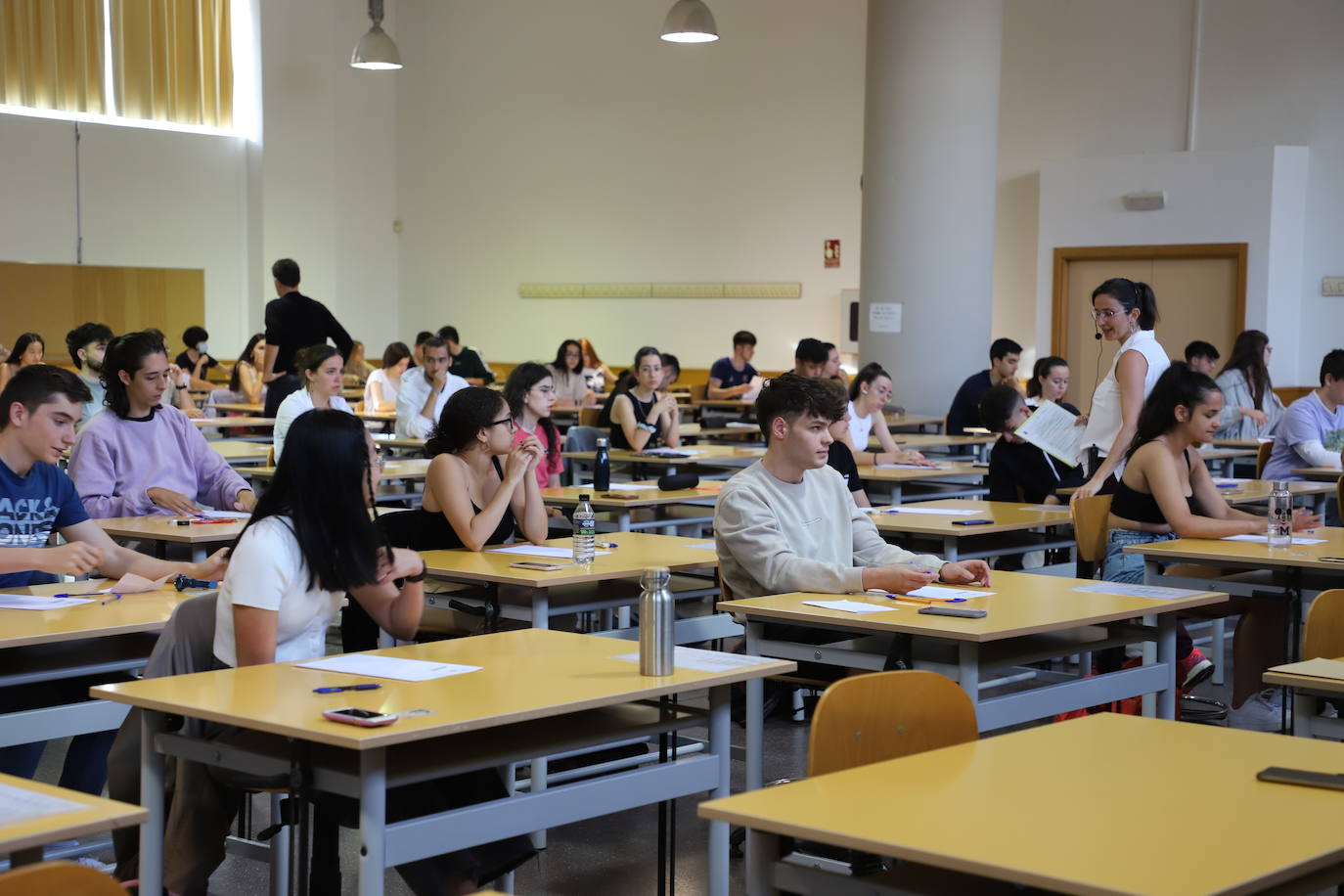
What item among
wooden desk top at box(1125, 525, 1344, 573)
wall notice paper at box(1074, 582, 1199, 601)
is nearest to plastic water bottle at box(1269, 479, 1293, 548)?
wooden desk top at box(1125, 525, 1344, 573)

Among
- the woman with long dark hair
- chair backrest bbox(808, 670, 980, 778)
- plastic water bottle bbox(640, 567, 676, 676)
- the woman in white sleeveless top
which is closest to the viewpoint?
chair backrest bbox(808, 670, 980, 778)

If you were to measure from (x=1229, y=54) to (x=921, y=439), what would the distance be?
4768 mm

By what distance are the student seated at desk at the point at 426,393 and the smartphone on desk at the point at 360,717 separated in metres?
6.29

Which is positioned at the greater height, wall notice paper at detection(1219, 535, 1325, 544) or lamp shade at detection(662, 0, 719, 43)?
lamp shade at detection(662, 0, 719, 43)

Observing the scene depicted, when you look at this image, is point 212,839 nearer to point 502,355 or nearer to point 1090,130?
→ point 1090,130

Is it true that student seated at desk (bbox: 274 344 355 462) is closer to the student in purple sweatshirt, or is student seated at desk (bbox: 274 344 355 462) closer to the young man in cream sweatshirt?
the student in purple sweatshirt

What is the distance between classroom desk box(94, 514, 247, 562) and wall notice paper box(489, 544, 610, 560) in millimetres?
782

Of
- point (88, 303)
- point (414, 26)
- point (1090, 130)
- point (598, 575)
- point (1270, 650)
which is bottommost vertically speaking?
point (1270, 650)

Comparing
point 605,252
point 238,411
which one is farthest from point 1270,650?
point 605,252

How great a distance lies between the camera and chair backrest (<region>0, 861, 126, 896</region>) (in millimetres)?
1611

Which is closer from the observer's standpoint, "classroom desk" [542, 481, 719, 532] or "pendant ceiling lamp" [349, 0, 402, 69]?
"classroom desk" [542, 481, 719, 532]

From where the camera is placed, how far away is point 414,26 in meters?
16.6

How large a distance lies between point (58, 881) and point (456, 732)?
82 centimetres

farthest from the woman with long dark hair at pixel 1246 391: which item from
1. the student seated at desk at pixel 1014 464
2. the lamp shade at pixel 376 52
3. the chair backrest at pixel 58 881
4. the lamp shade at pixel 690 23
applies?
the chair backrest at pixel 58 881
